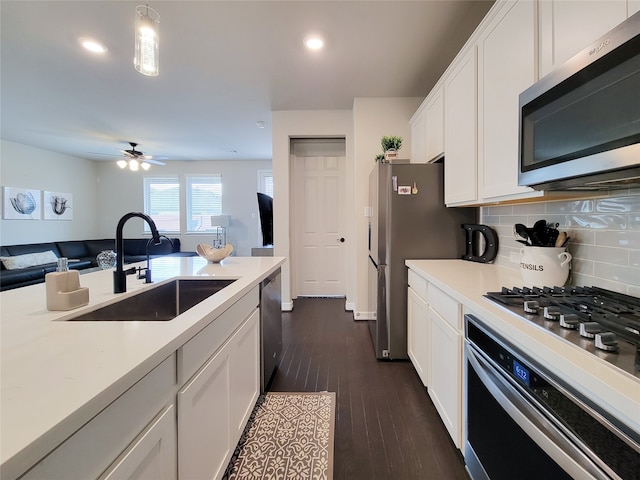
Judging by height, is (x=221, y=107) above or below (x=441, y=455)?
above

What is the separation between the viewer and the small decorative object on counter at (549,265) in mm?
1281

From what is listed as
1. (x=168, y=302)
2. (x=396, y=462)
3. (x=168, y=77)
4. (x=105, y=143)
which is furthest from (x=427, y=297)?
(x=105, y=143)

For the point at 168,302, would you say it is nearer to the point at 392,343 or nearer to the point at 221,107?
the point at 392,343

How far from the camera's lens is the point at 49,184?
5551 mm

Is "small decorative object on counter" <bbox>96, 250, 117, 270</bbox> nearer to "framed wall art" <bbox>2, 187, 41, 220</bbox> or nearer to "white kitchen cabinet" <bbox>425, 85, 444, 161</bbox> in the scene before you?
"white kitchen cabinet" <bbox>425, 85, 444, 161</bbox>

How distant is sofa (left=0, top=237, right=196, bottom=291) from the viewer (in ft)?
13.6

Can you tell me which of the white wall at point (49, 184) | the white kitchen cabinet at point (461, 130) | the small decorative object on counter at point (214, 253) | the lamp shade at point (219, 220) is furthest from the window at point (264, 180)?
the white kitchen cabinet at point (461, 130)

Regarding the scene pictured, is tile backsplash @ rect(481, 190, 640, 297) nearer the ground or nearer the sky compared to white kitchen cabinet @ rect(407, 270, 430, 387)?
nearer the sky

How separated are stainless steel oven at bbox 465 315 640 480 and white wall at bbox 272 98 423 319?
223 cm

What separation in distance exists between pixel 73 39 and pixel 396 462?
3.76 metres

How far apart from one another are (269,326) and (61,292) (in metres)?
1.19

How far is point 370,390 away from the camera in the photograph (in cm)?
199

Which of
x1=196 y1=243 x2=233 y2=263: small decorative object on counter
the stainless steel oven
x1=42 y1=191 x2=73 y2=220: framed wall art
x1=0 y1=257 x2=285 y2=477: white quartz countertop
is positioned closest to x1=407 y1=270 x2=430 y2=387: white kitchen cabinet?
the stainless steel oven

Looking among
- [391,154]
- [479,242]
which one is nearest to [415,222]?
[479,242]
